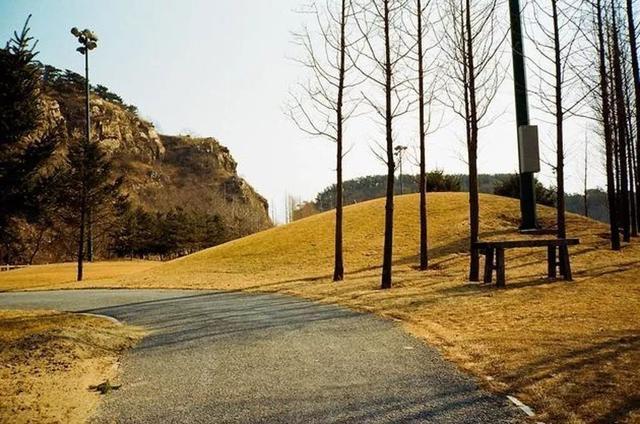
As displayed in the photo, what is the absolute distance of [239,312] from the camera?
1277cm

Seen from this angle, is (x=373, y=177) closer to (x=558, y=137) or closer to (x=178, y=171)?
(x=178, y=171)

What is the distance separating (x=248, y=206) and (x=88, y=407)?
122 m

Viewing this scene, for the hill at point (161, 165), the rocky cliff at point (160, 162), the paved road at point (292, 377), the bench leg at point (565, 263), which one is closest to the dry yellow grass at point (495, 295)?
the bench leg at point (565, 263)

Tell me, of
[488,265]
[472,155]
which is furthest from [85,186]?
[488,265]

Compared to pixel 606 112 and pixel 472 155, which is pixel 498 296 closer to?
pixel 472 155

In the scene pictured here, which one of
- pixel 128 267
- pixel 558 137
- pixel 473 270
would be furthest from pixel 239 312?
pixel 128 267

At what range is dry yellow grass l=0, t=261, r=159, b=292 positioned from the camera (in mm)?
28719

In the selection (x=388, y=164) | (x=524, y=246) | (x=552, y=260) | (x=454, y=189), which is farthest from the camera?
(x=454, y=189)

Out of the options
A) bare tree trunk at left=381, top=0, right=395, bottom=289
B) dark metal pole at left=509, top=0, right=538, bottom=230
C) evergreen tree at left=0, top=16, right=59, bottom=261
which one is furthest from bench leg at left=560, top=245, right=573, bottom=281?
evergreen tree at left=0, top=16, right=59, bottom=261

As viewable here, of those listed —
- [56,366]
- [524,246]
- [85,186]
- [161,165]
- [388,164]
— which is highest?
[161,165]

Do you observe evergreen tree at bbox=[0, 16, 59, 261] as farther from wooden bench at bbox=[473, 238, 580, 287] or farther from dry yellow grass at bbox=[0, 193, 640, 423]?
wooden bench at bbox=[473, 238, 580, 287]

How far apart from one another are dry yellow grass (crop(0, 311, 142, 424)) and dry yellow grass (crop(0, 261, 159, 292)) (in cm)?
1837

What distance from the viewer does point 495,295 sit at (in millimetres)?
13680

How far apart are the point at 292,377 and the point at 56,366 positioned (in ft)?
12.4
